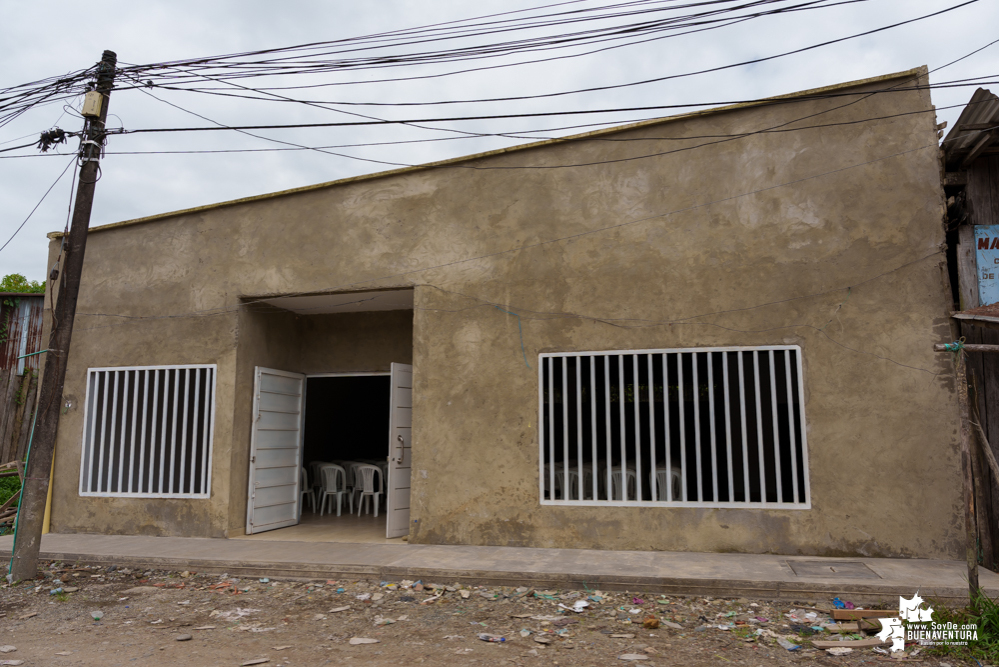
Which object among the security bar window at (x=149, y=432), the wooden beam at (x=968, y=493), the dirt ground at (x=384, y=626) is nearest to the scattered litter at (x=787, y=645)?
the dirt ground at (x=384, y=626)

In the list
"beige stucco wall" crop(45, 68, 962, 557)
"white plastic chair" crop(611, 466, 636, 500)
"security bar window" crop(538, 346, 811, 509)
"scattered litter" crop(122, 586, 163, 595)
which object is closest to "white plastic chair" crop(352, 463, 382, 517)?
"beige stucco wall" crop(45, 68, 962, 557)

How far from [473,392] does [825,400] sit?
3663 millimetres

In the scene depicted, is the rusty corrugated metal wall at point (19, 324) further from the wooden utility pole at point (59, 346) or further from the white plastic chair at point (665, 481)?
the white plastic chair at point (665, 481)

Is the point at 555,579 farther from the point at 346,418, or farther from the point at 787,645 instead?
the point at 346,418

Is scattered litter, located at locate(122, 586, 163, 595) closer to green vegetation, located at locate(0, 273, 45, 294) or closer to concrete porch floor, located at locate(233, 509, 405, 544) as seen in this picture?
concrete porch floor, located at locate(233, 509, 405, 544)

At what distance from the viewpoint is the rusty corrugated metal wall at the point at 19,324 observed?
40.7 feet

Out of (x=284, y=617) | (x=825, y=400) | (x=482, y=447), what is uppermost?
(x=825, y=400)

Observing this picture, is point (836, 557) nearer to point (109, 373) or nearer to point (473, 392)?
point (473, 392)

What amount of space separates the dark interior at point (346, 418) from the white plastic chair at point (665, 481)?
624 centimetres

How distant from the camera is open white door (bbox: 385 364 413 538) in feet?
27.1

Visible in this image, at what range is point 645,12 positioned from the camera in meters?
6.75

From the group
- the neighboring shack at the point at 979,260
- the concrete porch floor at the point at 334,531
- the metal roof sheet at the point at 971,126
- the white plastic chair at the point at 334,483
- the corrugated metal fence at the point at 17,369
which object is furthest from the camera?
the corrugated metal fence at the point at 17,369

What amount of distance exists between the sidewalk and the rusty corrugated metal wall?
18.0 feet

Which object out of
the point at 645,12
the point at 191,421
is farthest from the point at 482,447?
the point at 645,12
